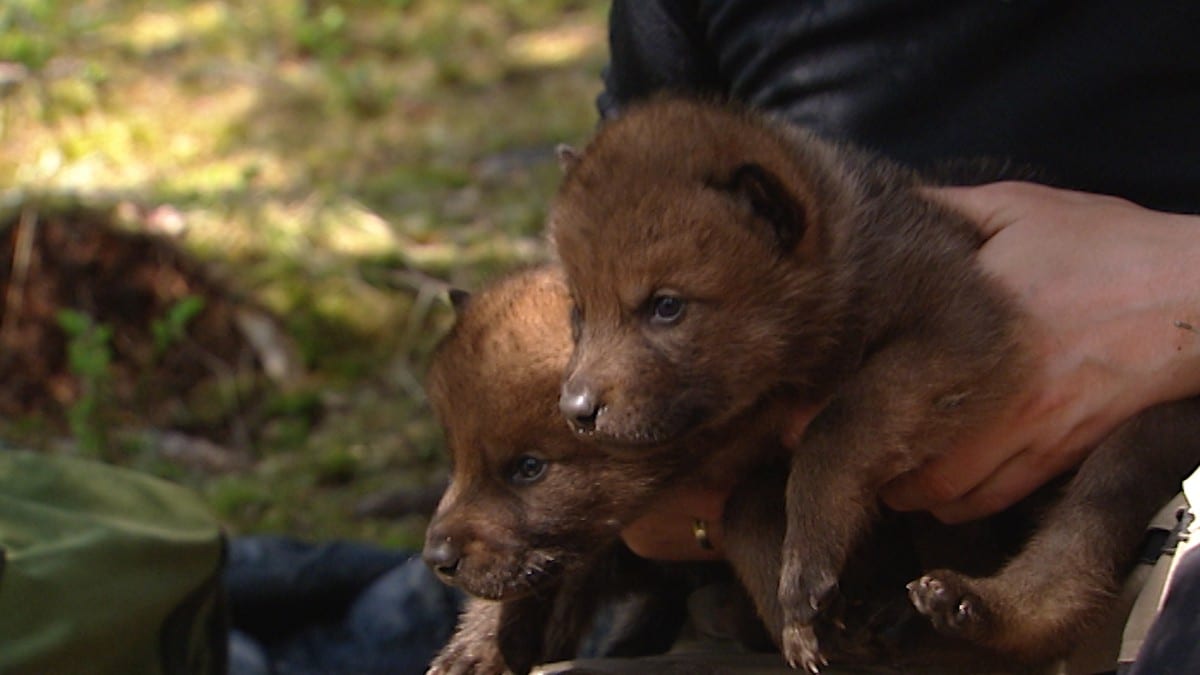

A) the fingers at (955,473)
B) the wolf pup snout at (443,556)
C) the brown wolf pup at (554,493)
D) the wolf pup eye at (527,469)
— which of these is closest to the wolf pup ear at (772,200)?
the brown wolf pup at (554,493)

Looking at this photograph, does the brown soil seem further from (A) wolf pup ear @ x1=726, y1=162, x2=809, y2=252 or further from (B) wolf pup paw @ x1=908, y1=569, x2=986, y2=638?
(B) wolf pup paw @ x1=908, y1=569, x2=986, y2=638

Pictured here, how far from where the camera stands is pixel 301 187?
7.66m

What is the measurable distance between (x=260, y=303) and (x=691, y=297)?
415cm

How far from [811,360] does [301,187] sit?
5.09 m

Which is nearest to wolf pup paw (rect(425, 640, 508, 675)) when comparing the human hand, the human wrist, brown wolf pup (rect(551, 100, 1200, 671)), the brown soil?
brown wolf pup (rect(551, 100, 1200, 671))

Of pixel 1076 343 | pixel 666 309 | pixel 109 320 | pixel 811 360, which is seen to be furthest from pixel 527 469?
pixel 109 320

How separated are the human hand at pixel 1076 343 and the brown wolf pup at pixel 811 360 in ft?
0.22

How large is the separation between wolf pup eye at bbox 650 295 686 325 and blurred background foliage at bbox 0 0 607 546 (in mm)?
2932

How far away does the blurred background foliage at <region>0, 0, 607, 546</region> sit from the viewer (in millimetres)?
6156

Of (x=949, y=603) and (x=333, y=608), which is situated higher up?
(x=949, y=603)

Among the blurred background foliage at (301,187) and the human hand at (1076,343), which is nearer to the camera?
the human hand at (1076,343)

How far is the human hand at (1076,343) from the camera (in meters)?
3.05

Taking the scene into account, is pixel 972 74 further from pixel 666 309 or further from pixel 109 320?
pixel 109 320

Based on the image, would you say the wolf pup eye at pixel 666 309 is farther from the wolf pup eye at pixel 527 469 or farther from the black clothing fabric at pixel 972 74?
the black clothing fabric at pixel 972 74
